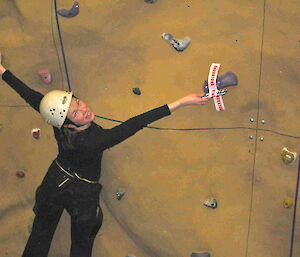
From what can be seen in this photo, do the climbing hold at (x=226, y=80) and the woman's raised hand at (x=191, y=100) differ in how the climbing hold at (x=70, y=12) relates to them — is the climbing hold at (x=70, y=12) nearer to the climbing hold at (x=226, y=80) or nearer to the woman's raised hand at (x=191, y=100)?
the climbing hold at (x=226, y=80)

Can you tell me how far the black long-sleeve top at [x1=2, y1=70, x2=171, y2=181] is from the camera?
2.92 m

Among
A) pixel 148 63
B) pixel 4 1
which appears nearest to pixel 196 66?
pixel 148 63

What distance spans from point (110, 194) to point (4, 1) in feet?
7.04

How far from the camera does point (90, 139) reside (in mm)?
2934

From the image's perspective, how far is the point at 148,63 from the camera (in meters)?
3.75

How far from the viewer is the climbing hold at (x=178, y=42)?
3656 millimetres

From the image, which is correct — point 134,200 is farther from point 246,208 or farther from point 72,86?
point 72,86

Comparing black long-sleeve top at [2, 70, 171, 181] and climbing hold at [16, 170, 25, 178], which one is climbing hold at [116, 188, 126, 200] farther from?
climbing hold at [16, 170, 25, 178]

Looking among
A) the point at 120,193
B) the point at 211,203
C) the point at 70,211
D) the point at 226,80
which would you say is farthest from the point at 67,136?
the point at 226,80

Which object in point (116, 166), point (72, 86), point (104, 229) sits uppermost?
point (72, 86)

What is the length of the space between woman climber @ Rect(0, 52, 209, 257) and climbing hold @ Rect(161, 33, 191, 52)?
76 centimetres

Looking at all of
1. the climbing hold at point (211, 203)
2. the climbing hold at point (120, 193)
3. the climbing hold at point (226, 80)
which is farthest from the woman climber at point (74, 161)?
the climbing hold at point (211, 203)

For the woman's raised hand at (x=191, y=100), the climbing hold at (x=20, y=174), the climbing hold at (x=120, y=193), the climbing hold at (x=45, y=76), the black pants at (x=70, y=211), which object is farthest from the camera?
the climbing hold at (x=45, y=76)

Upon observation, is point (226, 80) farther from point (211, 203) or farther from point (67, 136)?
point (67, 136)
